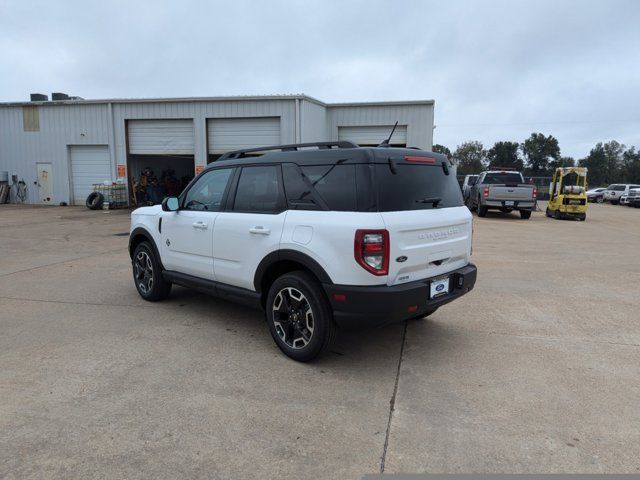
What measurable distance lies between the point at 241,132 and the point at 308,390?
61.6 ft

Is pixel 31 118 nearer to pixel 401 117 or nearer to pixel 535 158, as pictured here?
pixel 401 117

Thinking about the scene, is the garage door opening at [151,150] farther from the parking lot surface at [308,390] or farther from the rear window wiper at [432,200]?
the rear window wiper at [432,200]

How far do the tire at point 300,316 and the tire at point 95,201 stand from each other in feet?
64.0

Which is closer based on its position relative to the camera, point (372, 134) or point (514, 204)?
point (514, 204)

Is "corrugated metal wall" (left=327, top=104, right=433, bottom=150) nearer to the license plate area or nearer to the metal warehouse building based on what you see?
the metal warehouse building

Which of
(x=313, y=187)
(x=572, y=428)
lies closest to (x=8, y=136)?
(x=313, y=187)

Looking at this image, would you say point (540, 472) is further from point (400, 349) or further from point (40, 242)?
point (40, 242)

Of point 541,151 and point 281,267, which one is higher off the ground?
point 541,151

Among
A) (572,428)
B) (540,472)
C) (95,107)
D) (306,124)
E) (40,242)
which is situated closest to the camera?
(540,472)

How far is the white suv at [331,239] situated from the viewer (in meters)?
3.56

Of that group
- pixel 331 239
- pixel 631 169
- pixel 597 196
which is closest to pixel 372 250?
pixel 331 239

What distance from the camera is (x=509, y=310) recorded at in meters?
5.70

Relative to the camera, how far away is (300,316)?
4.00m

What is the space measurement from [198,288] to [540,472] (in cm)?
369
